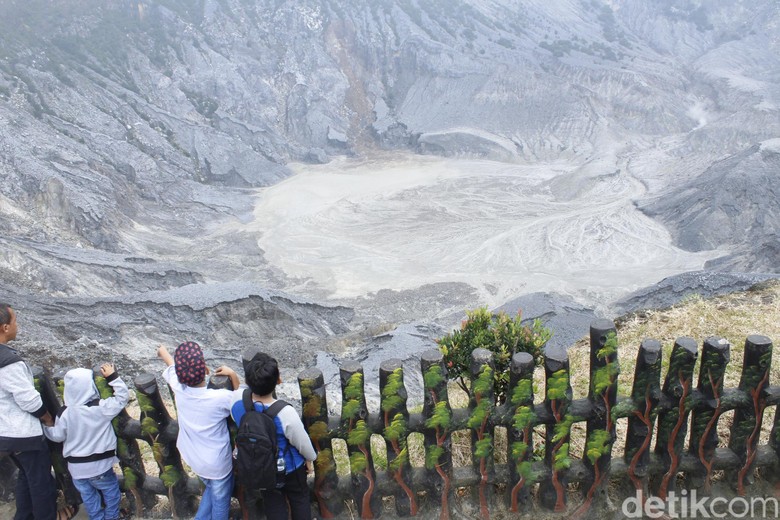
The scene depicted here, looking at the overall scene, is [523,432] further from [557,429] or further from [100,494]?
[100,494]

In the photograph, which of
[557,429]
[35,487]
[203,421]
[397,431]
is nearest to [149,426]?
[203,421]

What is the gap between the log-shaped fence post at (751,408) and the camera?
13.2 ft

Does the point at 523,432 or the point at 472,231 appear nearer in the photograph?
the point at 523,432

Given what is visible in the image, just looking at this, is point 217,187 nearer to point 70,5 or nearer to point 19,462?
point 70,5

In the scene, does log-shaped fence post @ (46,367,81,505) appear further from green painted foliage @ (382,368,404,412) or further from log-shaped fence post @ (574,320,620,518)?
log-shaped fence post @ (574,320,620,518)

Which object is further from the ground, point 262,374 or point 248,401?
point 262,374

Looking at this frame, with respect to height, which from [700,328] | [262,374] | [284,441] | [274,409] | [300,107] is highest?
[262,374]

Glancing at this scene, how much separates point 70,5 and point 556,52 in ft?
121

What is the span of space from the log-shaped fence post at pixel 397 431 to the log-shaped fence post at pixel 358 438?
5.5 inches

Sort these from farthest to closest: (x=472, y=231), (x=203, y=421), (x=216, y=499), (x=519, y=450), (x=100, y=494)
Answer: (x=472, y=231)
(x=100, y=494)
(x=519, y=450)
(x=216, y=499)
(x=203, y=421)

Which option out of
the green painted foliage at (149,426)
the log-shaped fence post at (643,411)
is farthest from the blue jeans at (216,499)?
the log-shaped fence post at (643,411)

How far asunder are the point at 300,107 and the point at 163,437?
41278 millimetres

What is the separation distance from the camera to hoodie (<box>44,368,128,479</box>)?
4.04 m

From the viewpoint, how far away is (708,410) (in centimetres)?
416
